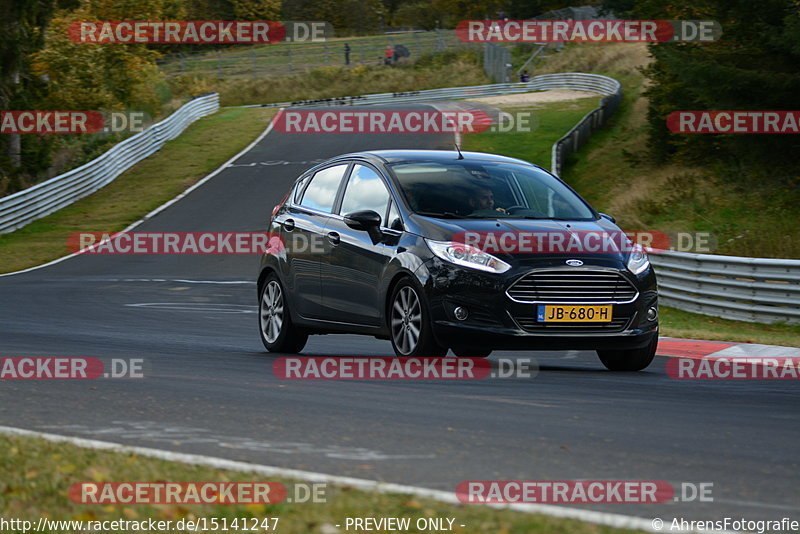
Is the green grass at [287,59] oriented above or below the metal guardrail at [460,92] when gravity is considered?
above

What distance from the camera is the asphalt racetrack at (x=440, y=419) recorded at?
5.87 m

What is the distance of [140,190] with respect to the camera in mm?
41688

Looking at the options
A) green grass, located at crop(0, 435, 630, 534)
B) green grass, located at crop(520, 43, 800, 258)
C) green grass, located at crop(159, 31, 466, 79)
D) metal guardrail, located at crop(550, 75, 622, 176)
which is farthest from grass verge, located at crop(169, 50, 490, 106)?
green grass, located at crop(0, 435, 630, 534)

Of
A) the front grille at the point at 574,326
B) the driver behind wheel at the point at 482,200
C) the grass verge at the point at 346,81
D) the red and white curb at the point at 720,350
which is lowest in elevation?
the red and white curb at the point at 720,350

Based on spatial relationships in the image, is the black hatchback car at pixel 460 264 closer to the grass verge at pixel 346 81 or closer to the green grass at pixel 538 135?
the green grass at pixel 538 135

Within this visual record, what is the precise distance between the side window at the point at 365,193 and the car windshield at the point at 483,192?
0.67 feet

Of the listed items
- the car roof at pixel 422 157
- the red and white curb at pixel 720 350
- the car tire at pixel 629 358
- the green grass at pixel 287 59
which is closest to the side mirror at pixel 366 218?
the car roof at pixel 422 157

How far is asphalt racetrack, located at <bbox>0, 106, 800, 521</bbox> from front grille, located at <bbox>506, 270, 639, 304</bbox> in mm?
633

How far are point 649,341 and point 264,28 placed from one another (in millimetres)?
95655

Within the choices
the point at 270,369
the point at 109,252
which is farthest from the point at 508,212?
the point at 109,252

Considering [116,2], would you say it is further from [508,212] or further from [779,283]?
[508,212]

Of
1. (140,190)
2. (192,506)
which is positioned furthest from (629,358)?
(140,190)

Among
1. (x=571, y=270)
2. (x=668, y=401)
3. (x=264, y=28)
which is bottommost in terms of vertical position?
(x=668, y=401)

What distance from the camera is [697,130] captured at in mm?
37781
